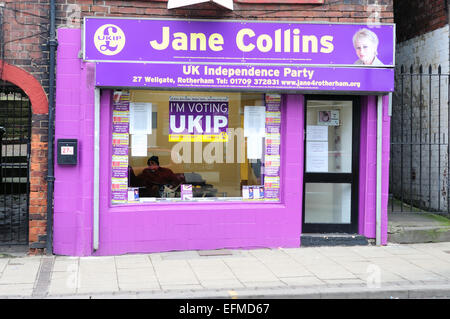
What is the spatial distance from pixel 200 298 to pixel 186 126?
3.32 m

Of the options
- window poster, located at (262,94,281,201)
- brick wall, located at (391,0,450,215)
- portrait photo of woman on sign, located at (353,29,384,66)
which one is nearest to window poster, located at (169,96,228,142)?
window poster, located at (262,94,281,201)

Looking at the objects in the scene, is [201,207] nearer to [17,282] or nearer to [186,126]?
[186,126]

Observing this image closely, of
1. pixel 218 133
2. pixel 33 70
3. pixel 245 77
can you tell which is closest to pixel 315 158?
pixel 218 133

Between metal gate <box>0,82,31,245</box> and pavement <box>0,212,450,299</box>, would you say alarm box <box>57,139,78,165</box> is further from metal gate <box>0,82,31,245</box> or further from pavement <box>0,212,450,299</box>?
pavement <box>0,212,450,299</box>

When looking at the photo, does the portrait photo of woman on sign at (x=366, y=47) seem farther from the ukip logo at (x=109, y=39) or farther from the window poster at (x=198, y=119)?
the ukip logo at (x=109, y=39)

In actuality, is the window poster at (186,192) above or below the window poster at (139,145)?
below

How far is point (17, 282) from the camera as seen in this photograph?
243 inches

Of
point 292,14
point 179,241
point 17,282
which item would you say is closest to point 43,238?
point 17,282

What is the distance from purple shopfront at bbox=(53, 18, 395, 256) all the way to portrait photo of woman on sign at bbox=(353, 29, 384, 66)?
2cm

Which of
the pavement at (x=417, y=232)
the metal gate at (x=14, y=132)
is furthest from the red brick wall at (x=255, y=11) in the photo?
the pavement at (x=417, y=232)

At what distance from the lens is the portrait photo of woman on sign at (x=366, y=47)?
800 centimetres

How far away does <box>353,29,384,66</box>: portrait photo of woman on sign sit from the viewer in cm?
800

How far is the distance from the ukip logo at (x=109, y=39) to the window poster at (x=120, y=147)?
67 cm

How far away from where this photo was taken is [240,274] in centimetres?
657
